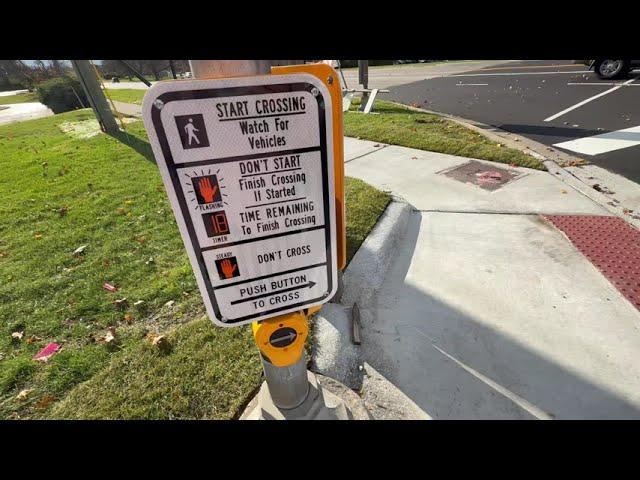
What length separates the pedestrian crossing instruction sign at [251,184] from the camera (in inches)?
30.7

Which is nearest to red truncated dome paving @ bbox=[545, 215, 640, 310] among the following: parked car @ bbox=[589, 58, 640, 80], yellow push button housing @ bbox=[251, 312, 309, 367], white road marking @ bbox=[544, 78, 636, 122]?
yellow push button housing @ bbox=[251, 312, 309, 367]

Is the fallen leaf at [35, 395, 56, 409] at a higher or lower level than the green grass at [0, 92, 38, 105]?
higher

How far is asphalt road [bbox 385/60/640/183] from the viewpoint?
5828mm

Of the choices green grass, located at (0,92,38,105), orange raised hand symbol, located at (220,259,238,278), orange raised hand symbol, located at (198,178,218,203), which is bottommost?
green grass, located at (0,92,38,105)

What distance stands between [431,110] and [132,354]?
34.6 ft

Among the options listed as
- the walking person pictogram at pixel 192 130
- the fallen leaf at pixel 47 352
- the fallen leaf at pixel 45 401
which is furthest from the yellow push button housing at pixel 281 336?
the fallen leaf at pixel 47 352

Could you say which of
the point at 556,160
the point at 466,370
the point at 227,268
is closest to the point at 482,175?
the point at 556,160

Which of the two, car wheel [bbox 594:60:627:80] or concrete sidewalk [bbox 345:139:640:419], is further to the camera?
car wheel [bbox 594:60:627:80]

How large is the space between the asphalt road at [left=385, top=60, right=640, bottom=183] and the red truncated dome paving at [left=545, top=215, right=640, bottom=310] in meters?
1.69

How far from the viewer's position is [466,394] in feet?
6.90

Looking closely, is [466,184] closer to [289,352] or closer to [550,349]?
[550,349]

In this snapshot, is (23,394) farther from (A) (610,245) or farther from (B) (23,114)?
(B) (23,114)

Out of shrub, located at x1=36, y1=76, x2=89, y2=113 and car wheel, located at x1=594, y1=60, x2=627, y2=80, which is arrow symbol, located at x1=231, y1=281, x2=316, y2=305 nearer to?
car wheel, located at x1=594, y1=60, x2=627, y2=80

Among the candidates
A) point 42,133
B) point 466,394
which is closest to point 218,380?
point 466,394
